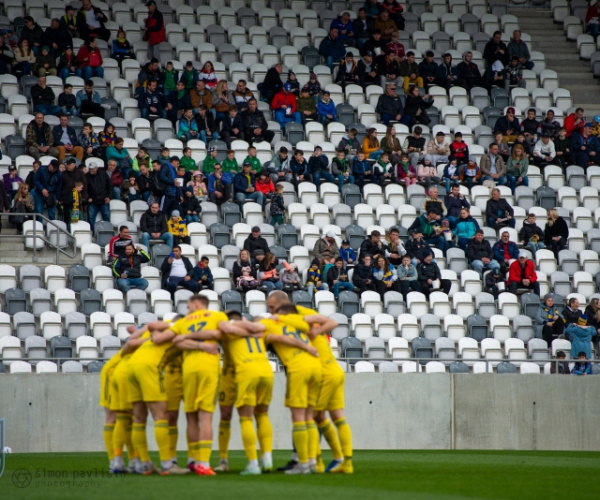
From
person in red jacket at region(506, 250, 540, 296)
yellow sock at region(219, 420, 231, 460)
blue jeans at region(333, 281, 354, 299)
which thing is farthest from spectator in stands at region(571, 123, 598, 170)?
yellow sock at region(219, 420, 231, 460)

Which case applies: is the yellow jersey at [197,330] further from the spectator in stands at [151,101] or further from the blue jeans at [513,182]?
the blue jeans at [513,182]

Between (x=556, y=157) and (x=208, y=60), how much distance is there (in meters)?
9.00

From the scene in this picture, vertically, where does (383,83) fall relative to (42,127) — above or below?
above

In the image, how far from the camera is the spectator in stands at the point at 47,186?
73.8ft

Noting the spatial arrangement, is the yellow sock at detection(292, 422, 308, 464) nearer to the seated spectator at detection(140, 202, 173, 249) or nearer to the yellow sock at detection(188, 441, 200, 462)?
the yellow sock at detection(188, 441, 200, 462)

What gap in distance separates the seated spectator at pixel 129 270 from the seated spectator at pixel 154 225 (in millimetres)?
924

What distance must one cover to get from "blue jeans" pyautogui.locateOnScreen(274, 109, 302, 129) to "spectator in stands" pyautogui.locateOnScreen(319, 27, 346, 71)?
7.78 feet

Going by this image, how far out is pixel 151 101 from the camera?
25531 mm

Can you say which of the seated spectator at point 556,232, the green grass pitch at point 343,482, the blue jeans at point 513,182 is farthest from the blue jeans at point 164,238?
the blue jeans at point 513,182

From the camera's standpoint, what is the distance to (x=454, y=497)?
33.2 ft

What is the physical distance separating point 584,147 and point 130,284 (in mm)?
12523

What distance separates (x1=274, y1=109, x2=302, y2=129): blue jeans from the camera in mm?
26703

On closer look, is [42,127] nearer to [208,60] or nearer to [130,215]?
[130,215]

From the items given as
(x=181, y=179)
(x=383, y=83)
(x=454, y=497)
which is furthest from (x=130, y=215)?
(x=454, y=497)
